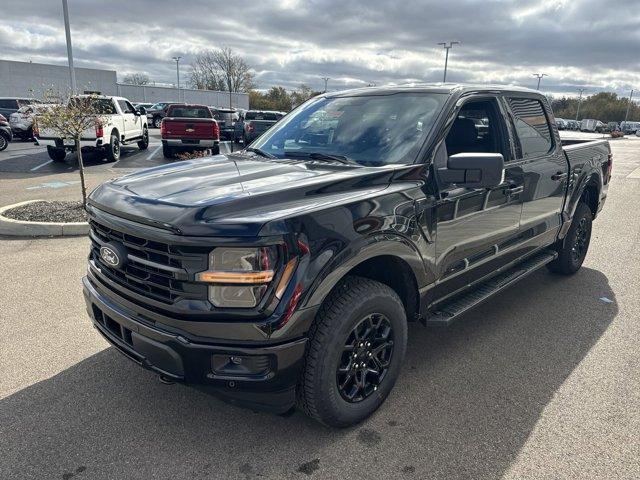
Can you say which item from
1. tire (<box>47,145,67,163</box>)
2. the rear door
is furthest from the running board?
tire (<box>47,145,67,163</box>)

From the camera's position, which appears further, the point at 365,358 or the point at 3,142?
the point at 3,142

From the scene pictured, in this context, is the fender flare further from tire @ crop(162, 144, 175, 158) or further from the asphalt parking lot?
tire @ crop(162, 144, 175, 158)

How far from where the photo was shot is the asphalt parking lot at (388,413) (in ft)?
8.10

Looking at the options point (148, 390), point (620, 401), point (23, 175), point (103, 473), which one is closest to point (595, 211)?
point (620, 401)

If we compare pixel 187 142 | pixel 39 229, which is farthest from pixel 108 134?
pixel 39 229

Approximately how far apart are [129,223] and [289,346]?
1.00 m

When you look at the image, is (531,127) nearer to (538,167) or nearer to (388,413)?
Result: (538,167)

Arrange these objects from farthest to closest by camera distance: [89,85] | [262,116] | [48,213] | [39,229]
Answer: [89,85]
[262,116]
[48,213]
[39,229]

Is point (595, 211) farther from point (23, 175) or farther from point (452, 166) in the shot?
point (23, 175)

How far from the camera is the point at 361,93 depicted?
12.6ft

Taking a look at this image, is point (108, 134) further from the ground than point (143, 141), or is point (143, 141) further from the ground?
point (108, 134)

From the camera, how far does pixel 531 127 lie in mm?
4195

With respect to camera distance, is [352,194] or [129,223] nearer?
[129,223]

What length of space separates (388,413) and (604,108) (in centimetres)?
11387
